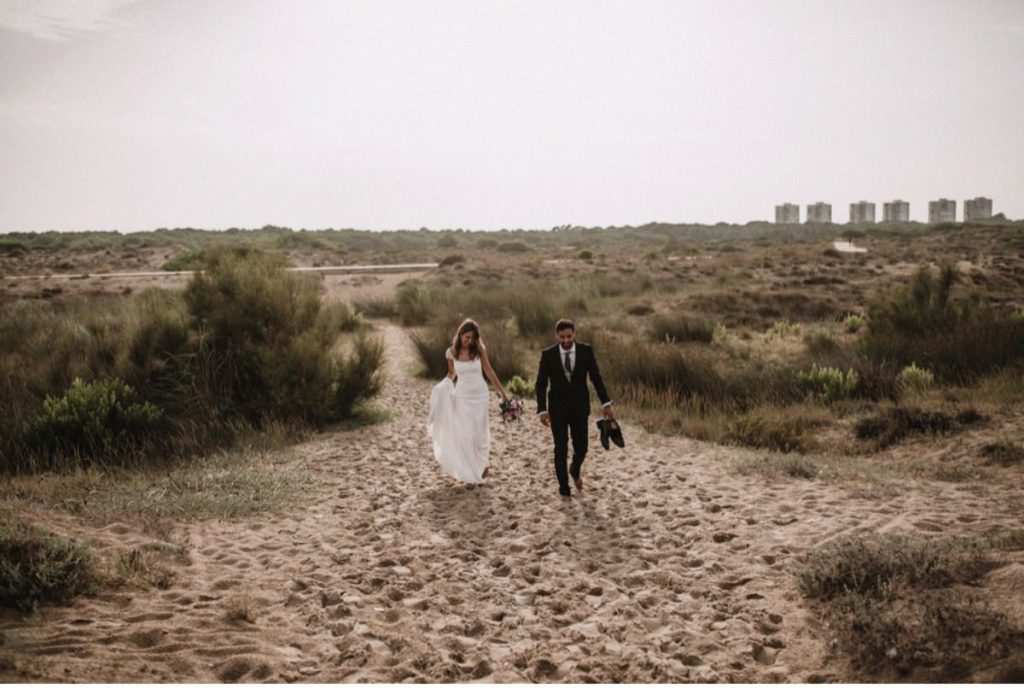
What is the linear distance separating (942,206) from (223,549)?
475ft

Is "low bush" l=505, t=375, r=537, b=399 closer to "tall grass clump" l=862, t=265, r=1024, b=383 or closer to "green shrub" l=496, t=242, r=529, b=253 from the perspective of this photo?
"tall grass clump" l=862, t=265, r=1024, b=383

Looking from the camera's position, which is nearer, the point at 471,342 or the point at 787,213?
the point at 471,342

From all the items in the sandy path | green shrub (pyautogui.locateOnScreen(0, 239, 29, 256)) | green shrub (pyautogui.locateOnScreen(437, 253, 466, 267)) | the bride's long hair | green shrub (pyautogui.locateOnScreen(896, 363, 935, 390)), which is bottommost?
the sandy path

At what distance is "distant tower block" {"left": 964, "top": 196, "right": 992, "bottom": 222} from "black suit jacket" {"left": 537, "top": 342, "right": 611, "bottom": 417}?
138349mm

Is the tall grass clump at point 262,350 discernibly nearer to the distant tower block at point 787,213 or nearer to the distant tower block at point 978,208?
the distant tower block at point 978,208

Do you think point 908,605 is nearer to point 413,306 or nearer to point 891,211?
point 413,306

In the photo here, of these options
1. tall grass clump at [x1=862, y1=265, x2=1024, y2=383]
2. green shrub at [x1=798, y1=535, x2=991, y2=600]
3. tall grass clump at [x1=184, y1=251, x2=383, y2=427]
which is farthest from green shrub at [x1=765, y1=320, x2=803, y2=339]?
green shrub at [x1=798, y1=535, x2=991, y2=600]

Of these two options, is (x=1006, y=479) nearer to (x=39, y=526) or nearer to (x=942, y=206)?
(x=39, y=526)

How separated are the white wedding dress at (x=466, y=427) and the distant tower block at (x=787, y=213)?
157 m

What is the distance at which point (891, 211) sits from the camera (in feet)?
465

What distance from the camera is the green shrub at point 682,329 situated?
1825 cm

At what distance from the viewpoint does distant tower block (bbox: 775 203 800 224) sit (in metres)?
152

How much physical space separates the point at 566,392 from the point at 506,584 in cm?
252

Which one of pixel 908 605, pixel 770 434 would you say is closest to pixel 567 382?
pixel 908 605
